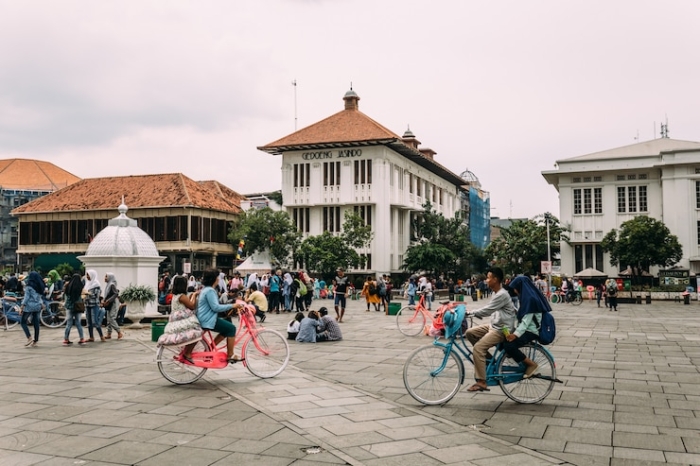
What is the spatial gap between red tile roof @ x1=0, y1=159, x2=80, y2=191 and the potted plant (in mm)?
62167

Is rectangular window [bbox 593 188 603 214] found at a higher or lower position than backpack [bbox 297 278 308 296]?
higher

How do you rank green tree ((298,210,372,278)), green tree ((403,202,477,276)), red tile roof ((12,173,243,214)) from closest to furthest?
green tree ((298,210,372,278)) < green tree ((403,202,477,276)) < red tile roof ((12,173,243,214))

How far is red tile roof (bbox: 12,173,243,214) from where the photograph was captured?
177 feet

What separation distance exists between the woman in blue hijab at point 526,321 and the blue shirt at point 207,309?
3624mm

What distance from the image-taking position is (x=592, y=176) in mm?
50969

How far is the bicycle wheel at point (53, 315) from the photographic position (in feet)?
58.0

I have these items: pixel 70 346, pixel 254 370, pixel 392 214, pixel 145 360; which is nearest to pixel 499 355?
pixel 254 370

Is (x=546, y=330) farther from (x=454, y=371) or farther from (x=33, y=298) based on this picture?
(x=33, y=298)

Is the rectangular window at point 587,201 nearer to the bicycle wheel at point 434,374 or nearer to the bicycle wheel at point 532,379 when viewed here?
the bicycle wheel at point 532,379

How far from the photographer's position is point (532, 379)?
24.3ft

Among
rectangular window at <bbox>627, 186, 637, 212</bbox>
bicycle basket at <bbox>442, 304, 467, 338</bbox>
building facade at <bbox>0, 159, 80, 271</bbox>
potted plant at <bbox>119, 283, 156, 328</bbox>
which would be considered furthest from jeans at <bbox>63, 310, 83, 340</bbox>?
building facade at <bbox>0, 159, 80, 271</bbox>

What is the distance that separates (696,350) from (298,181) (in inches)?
1641

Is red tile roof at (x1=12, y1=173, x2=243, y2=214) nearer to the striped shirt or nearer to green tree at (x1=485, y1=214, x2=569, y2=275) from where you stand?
green tree at (x1=485, y1=214, x2=569, y2=275)

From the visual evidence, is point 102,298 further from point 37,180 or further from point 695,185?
point 37,180
